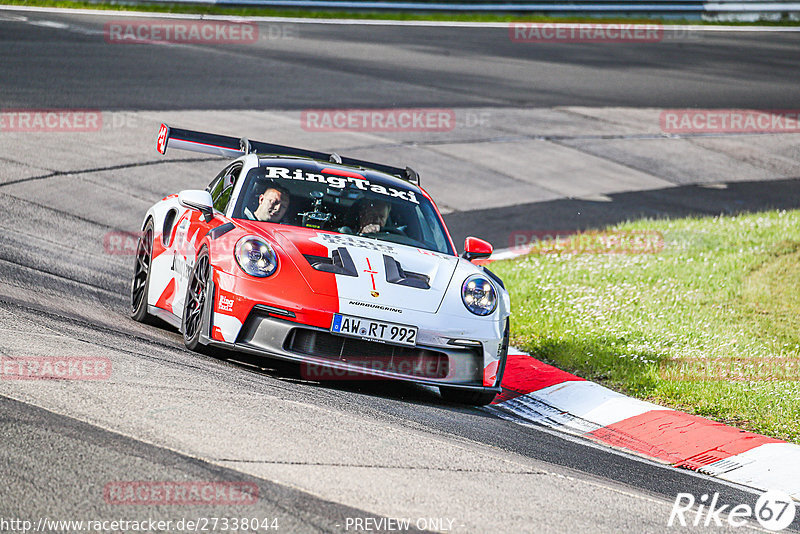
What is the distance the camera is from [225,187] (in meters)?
8.10

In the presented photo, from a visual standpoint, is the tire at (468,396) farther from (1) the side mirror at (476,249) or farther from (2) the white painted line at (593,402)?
(1) the side mirror at (476,249)

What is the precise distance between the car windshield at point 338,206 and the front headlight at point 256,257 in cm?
69

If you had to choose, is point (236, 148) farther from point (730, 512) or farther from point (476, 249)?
point (730, 512)

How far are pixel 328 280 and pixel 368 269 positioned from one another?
31cm

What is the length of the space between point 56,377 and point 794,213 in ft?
34.7

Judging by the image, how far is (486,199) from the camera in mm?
14359

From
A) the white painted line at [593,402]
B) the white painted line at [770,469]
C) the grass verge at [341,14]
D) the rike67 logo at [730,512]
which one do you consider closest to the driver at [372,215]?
the white painted line at [593,402]

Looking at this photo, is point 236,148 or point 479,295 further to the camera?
point 236,148

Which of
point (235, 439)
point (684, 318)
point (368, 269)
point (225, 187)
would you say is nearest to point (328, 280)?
point (368, 269)

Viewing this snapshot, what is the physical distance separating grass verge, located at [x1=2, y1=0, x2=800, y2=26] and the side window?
1775 cm

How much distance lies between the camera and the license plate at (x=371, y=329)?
632 centimetres

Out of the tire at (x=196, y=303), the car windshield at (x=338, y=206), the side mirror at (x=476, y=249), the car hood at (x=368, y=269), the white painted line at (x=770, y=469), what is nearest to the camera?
the white painted line at (x=770, y=469)

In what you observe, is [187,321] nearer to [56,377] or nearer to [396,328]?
[396,328]

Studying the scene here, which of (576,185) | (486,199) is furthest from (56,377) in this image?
(576,185)
